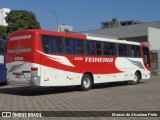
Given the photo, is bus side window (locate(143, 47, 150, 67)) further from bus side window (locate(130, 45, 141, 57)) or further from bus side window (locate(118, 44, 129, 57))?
bus side window (locate(118, 44, 129, 57))

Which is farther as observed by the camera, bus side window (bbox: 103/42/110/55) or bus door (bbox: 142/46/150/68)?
bus door (bbox: 142/46/150/68)

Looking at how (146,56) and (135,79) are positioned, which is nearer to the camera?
(135,79)

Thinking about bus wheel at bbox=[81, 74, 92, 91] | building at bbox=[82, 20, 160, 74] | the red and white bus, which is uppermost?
building at bbox=[82, 20, 160, 74]

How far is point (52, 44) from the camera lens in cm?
1709

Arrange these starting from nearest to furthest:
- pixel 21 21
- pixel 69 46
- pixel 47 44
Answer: pixel 47 44 → pixel 69 46 → pixel 21 21

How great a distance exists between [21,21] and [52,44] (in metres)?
31.8

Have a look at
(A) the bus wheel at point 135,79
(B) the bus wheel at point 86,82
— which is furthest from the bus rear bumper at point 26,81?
(A) the bus wheel at point 135,79

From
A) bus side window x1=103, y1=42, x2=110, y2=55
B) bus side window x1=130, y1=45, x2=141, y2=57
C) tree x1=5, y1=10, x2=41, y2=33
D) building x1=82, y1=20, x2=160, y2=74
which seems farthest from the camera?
building x1=82, y1=20, x2=160, y2=74

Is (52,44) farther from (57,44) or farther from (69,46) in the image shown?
(69,46)

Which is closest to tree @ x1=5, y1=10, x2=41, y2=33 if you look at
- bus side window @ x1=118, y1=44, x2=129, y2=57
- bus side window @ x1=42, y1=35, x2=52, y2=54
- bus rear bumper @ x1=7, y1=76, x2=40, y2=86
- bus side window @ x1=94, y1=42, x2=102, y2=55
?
bus side window @ x1=118, y1=44, x2=129, y2=57

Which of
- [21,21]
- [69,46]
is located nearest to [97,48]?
[69,46]

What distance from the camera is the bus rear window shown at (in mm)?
16719

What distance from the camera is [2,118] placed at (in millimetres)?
9930

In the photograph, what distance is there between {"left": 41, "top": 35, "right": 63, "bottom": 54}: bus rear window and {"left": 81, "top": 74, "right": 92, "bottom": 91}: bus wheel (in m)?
2.43
